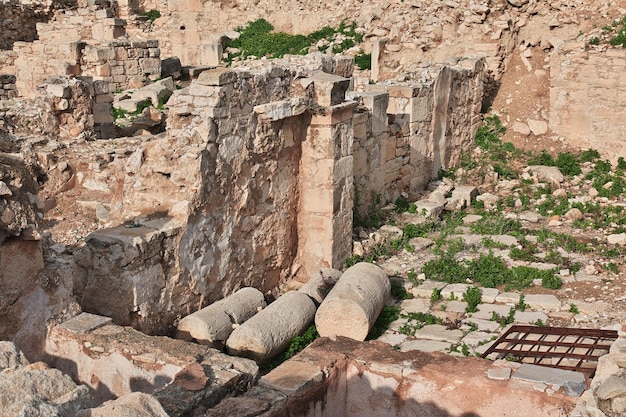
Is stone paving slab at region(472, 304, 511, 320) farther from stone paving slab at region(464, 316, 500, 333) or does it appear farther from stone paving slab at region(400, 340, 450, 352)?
stone paving slab at region(400, 340, 450, 352)

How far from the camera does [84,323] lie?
6.64 meters

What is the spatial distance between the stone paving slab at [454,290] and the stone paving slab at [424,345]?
1291mm

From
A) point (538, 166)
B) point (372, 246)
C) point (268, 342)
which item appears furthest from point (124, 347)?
point (538, 166)

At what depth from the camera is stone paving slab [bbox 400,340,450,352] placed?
841 cm

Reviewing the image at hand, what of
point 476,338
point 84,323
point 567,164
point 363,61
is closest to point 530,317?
point 476,338

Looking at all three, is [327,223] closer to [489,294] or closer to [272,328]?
[489,294]

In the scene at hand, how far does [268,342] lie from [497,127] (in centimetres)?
927

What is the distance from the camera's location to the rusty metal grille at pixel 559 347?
732cm

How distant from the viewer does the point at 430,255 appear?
1110 cm

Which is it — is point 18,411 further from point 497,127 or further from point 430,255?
point 497,127

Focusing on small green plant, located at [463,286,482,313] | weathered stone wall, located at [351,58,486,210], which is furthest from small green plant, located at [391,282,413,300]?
weathered stone wall, located at [351,58,486,210]

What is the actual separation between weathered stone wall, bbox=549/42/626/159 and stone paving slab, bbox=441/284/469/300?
6.14m

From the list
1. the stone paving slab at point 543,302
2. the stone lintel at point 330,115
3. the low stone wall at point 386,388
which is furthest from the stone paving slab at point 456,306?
the stone lintel at point 330,115

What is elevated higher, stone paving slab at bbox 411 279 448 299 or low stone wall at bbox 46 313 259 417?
low stone wall at bbox 46 313 259 417
